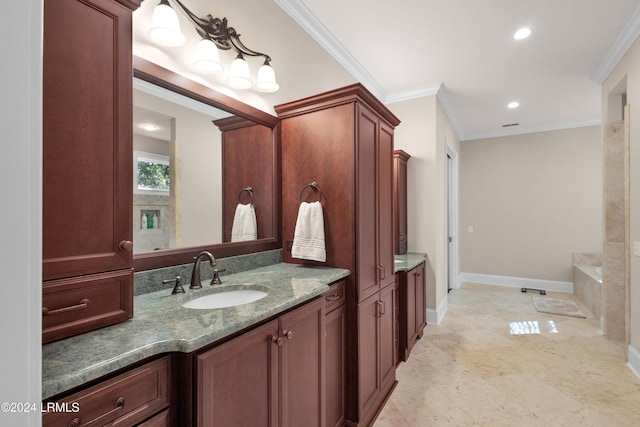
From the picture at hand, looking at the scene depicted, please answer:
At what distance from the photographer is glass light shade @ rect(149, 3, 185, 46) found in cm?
133

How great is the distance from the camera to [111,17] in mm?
1014

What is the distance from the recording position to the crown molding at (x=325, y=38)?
224cm

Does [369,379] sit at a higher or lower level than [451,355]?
higher

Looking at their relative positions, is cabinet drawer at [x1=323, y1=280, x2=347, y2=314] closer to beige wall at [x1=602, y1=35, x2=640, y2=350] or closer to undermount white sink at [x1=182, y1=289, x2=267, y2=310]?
undermount white sink at [x1=182, y1=289, x2=267, y2=310]

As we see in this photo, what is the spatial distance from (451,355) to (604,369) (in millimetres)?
1220

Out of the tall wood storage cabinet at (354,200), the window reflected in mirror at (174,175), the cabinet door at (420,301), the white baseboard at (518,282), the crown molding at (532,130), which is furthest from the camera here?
the white baseboard at (518,282)

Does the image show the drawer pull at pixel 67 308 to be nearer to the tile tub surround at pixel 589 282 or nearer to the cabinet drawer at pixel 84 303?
the cabinet drawer at pixel 84 303

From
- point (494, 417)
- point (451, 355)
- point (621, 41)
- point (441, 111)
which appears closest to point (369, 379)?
point (494, 417)

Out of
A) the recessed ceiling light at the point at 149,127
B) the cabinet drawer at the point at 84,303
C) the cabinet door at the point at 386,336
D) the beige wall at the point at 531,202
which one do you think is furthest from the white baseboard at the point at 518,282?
the cabinet drawer at the point at 84,303

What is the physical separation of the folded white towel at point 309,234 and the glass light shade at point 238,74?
81cm

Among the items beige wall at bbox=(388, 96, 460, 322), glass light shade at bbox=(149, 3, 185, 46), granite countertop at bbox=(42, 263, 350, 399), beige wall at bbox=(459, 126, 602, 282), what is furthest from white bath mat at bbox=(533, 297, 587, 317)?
glass light shade at bbox=(149, 3, 185, 46)

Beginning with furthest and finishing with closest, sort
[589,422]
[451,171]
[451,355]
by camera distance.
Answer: [451,171]
[451,355]
[589,422]

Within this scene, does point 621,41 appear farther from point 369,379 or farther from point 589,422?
point 369,379

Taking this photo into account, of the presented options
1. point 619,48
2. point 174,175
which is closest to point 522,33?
point 619,48
